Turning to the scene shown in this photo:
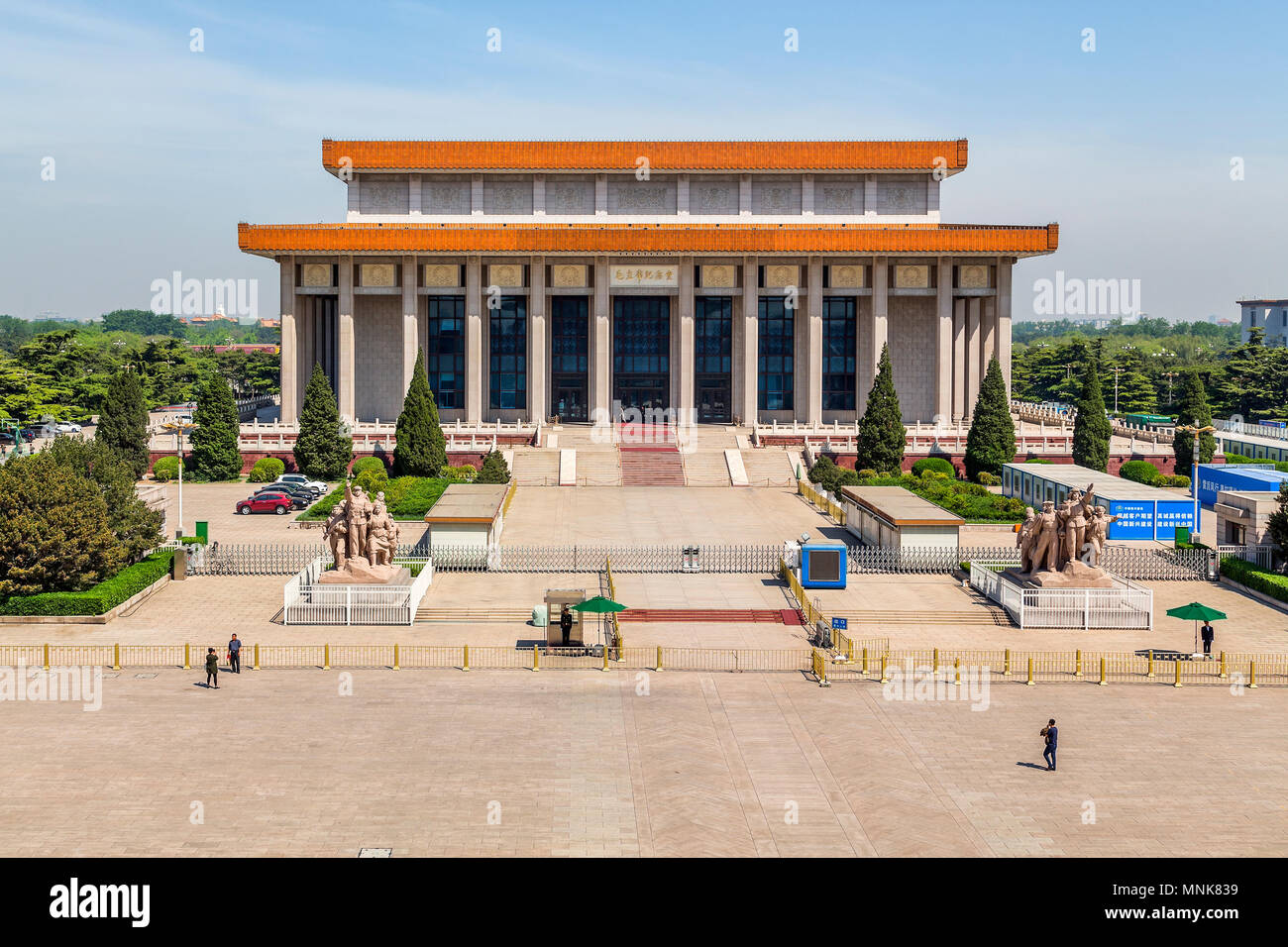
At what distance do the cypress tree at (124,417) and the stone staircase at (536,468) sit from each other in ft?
62.9

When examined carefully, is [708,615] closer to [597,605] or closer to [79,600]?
[597,605]

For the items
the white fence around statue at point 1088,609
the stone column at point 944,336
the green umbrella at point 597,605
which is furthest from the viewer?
the stone column at point 944,336

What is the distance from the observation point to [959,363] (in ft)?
270

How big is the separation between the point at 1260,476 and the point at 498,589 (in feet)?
117

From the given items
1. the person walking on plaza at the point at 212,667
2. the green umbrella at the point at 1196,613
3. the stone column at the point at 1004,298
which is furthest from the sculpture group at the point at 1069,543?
the stone column at the point at 1004,298

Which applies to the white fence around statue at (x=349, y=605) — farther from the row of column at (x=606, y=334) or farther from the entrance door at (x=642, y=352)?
the entrance door at (x=642, y=352)

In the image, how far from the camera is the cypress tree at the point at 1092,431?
216 feet

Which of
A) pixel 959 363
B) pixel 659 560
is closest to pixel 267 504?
pixel 659 560

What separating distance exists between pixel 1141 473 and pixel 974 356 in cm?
1937

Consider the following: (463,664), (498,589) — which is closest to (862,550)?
(498,589)

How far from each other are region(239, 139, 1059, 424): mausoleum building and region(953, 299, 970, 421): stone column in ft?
0.46

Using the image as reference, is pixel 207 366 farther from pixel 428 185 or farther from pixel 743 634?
pixel 743 634

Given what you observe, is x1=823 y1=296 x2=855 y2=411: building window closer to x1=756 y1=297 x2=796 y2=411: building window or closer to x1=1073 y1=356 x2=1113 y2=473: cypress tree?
x1=756 y1=297 x2=796 y2=411: building window

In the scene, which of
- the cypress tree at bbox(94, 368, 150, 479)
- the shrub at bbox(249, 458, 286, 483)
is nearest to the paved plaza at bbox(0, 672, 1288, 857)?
the shrub at bbox(249, 458, 286, 483)
